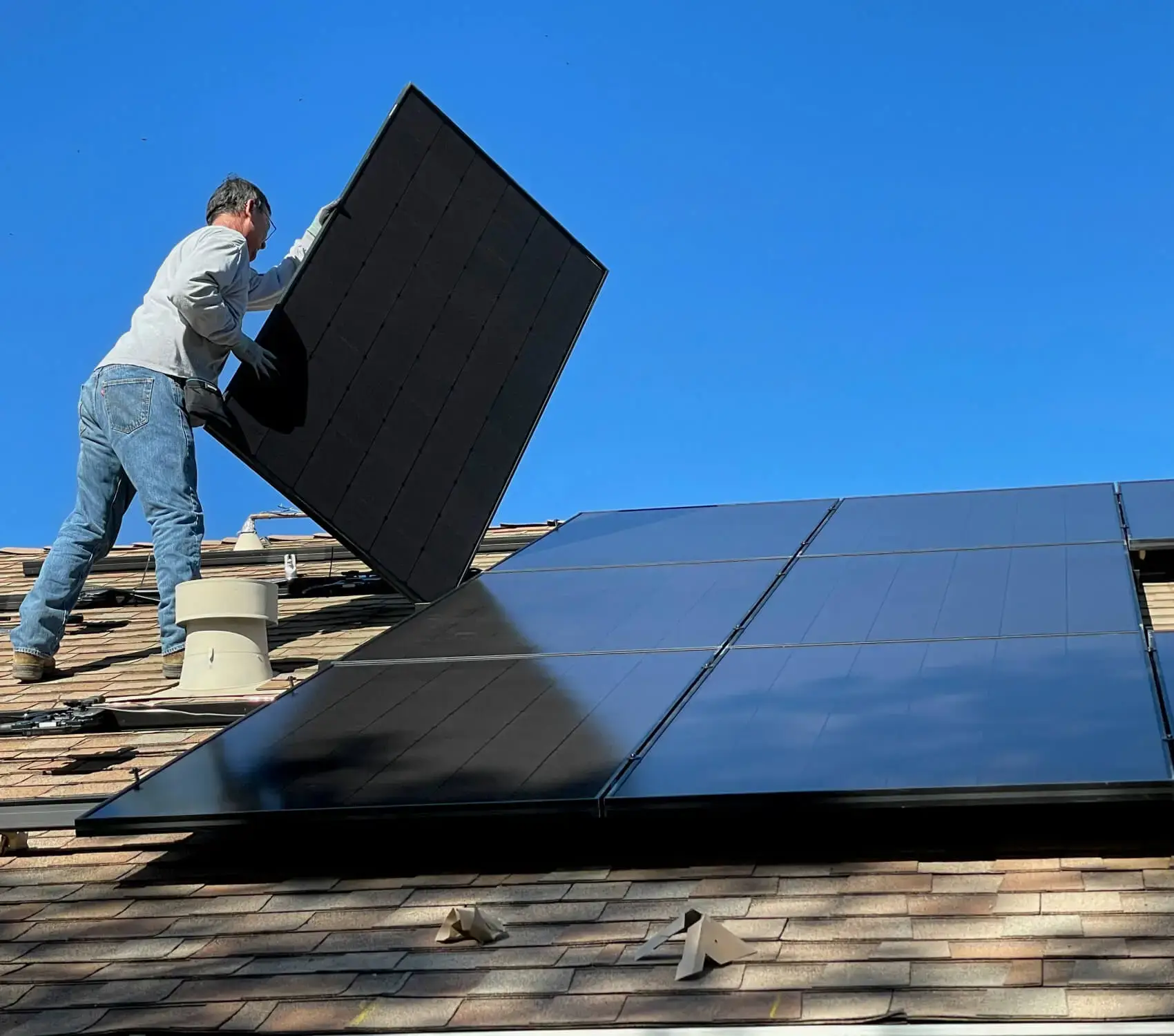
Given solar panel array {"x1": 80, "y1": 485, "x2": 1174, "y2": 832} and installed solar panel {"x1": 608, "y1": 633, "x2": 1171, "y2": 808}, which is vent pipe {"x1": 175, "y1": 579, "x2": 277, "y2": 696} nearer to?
solar panel array {"x1": 80, "y1": 485, "x2": 1174, "y2": 832}

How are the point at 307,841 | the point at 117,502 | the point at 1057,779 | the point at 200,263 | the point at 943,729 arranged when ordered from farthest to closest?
the point at 117,502 < the point at 200,263 < the point at 307,841 < the point at 943,729 < the point at 1057,779

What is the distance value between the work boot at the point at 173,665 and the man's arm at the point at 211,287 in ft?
4.46

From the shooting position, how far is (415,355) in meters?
7.53

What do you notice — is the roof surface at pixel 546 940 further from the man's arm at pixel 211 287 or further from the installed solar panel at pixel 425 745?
the man's arm at pixel 211 287

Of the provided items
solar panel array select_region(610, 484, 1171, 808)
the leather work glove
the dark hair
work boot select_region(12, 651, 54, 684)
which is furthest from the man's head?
solar panel array select_region(610, 484, 1171, 808)

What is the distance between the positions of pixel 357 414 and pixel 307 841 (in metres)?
3.07

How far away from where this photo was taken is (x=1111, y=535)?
21.0ft

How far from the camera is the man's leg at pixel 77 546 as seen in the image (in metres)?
7.27

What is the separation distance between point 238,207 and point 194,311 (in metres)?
0.65

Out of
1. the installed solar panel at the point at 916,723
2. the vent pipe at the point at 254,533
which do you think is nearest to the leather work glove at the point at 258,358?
the installed solar panel at the point at 916,723

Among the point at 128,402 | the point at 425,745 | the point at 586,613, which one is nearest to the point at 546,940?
the point at 425,745

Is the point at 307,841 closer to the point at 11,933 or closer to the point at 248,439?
the point at 11,933

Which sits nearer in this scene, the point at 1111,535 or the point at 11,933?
the point at 11,933

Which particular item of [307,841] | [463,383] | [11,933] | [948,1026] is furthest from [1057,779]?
[463,383]
